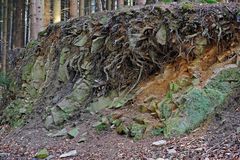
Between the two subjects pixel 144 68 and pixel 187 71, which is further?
pixel 144 68

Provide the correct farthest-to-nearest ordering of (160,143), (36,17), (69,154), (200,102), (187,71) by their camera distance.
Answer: (36,17)
(187,71)
(69,154)
(200,102)
(160,143)

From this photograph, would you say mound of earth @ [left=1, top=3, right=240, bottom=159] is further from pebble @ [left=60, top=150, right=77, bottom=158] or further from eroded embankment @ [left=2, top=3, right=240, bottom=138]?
pebble @ [left=60, top=150, right=77, bottom=158]

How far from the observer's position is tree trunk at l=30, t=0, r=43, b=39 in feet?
43.8

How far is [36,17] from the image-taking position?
13547 mm

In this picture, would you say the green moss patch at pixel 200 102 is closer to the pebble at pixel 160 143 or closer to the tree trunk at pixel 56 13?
the pebble at pixel 160 143

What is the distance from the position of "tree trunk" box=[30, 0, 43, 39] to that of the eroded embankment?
301cm

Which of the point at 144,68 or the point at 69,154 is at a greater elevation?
the point at 144,68

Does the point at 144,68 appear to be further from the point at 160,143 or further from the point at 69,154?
the point at 69,154

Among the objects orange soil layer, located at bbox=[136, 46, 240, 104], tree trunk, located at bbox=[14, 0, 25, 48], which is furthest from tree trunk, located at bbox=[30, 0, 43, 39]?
tree trunk, located at bbox=[14, 0, 25, 48]

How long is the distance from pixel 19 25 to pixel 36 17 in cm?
855

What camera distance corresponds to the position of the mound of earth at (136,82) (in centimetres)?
679

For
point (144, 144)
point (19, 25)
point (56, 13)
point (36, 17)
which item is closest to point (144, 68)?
point (144, 144)

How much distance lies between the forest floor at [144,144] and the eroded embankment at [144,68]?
0.76 feet

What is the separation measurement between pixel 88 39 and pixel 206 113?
427cm
